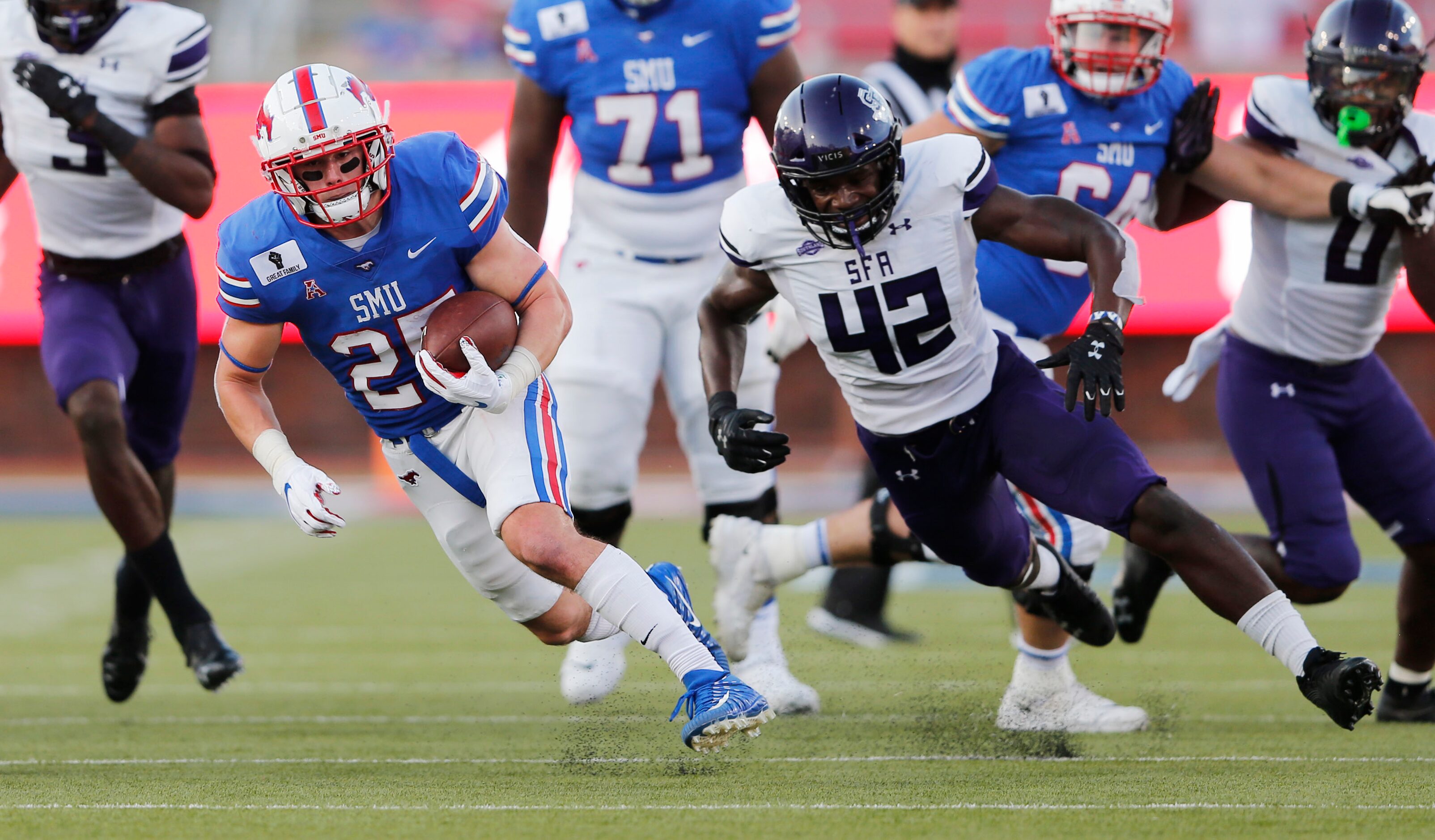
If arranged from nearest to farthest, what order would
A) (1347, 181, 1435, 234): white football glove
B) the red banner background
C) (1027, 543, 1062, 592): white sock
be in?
(1347, 181, 1435, 234): white football glove < (1027, 543, 1062, 592): white sock < the red banner background

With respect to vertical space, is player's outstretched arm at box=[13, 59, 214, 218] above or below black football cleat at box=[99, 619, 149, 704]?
above

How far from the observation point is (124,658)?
16.3 feet

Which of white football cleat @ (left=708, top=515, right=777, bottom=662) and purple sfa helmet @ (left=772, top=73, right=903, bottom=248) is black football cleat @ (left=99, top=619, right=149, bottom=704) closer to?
white football cleat @ (left=708, top=515, right=777, bottom=662)

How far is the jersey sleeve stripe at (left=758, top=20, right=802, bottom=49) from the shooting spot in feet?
15.6

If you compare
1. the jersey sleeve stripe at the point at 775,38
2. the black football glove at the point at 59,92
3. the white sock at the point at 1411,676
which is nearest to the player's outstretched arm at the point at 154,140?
the black football glove at the point at 59,92

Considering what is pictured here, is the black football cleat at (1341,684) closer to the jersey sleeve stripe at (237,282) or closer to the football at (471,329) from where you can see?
the football at (471,329)

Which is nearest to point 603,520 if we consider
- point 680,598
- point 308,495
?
point 680,598

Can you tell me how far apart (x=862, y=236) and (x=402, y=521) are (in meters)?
7.86

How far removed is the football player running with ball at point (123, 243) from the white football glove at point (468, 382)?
60.2 inches

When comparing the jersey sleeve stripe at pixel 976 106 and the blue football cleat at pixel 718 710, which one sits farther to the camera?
the jersey sleeve stripe at pixel 976 106

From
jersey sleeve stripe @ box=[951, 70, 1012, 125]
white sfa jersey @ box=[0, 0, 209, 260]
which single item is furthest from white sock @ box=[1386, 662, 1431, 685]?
white sfa jersey @ box=[0, 0, 209, 260]

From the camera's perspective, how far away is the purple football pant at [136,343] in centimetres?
470

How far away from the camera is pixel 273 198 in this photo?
381cm

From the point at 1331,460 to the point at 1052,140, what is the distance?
1.14m
